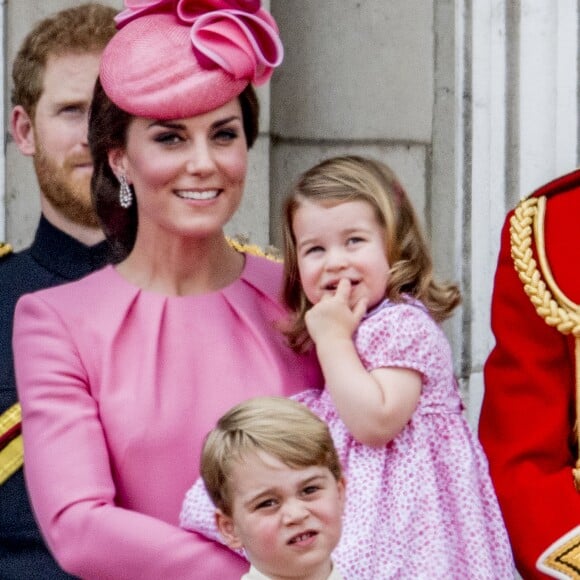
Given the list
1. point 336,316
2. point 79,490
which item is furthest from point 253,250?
point 79,490

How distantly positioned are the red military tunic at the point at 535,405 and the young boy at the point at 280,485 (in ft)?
1.66

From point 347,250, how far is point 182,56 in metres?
0.38

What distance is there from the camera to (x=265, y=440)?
2.54 m

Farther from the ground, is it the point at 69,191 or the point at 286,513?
the point at 69,191

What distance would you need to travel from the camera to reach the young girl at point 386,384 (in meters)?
2.75

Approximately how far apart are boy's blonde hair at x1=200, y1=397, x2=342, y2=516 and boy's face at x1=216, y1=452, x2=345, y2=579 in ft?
0.04

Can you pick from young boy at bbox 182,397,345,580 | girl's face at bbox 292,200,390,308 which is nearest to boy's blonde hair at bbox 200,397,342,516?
young boy at bbox 182,397,345,580

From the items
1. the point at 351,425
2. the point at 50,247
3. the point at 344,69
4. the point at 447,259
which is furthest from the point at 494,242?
the point at 351,425

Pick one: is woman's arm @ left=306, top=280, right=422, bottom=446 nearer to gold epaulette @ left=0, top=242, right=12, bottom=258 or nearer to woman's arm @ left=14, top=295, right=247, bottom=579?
woman's arm @ left=14, top=295, right=247, bottom=579

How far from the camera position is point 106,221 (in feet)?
10.3

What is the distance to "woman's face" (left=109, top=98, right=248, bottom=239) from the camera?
2916 mm

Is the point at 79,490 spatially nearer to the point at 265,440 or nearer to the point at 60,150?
the point at 265,440

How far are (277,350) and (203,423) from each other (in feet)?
0.59

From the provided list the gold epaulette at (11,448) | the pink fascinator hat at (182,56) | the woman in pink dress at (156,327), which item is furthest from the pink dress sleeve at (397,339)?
the gold epaulette at (11,448)
